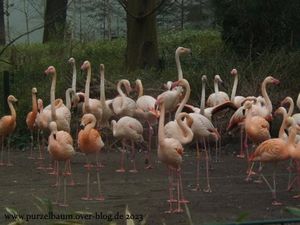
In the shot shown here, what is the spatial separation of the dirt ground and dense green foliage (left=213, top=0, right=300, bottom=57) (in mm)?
5563

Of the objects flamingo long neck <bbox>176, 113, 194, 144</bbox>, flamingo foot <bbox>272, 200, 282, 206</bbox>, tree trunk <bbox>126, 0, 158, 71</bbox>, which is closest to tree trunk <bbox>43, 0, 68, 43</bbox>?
tree trunk <bbox>126, 0, 158, 71</bbox>

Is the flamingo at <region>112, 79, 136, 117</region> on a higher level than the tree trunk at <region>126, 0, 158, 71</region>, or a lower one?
lower

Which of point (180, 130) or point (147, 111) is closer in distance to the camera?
Result: point (180, 130)

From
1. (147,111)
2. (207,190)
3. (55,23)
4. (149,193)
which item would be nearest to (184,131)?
(207,190)

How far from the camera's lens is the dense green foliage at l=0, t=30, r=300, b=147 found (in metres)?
13.5

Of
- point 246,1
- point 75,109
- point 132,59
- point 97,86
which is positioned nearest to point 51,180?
point 75,109

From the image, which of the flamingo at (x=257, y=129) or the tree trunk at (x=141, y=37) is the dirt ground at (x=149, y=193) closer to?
the flamingo at (x=257, y=129)

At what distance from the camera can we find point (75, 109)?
43.4 feet

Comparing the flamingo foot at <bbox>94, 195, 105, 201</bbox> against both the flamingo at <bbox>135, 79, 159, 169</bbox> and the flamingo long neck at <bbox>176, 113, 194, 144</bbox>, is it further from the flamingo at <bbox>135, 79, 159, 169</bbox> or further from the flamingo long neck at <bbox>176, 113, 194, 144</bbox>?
the flamingo at <bbox>135, 79, 159, 169</bbox>

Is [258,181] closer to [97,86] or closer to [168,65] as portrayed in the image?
[97,86]

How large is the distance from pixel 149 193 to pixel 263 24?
873 centimetres

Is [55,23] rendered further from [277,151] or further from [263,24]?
[277,151]

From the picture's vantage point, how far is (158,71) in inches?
615

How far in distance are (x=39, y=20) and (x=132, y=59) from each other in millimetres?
11882
